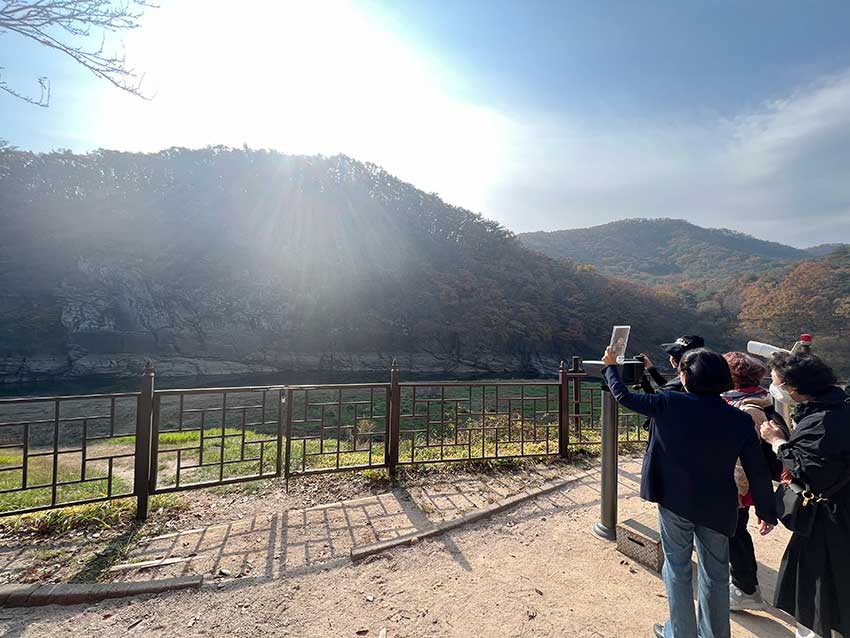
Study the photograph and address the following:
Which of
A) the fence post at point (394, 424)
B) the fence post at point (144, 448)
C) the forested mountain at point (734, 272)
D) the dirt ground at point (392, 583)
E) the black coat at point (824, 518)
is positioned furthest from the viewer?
the forested mountain at point (734, 272)

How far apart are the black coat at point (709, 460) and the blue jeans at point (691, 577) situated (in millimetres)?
78

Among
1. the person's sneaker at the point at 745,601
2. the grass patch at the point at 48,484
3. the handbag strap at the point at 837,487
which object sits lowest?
the grass patch at the point at 48,484

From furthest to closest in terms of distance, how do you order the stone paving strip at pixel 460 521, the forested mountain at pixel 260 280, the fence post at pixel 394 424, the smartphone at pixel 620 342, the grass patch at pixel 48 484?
1. the forested mountain at pixel 260 280
2. the fence post at pixel 394 424
3. the grass patch at pixel 48 484
4. the stone paving strip at pixel 460 521
5. the smartphone at pixel 620 342

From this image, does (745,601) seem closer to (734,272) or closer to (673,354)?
(673,354)

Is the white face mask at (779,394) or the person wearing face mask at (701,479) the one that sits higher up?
the white face mask at (779,394)

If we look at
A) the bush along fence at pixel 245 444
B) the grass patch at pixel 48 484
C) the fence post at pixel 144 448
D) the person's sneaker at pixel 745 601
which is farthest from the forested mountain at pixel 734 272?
the grass patch at pixel 48 484

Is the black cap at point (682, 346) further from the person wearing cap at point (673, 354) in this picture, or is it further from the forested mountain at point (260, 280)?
the forested mountain at point (260, 280)

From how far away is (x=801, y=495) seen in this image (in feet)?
6.08

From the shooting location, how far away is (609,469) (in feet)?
10.5

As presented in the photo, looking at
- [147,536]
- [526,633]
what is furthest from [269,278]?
[526,633]

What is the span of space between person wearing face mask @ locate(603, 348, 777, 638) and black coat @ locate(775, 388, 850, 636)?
197 mm

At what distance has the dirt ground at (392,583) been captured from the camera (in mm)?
2311

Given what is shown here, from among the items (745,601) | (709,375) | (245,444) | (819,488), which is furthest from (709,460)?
(245,444)

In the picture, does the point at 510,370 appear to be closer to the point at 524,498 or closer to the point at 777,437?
the point at 524,498
